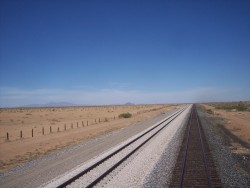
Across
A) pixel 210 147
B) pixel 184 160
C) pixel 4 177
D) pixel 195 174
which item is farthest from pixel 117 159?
pixel 210 147

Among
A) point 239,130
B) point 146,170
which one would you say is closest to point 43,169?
point 146,170

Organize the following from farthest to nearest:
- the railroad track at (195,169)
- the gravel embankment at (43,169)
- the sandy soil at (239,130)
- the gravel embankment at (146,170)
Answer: the sandy soil at (239,130), the gravel embankment at (43,169), the gravel embankment at (146,170), the railroad track at (195,169)

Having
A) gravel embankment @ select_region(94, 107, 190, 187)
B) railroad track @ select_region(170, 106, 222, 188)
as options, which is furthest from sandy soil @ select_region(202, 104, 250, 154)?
gravel embankment @ select_region(94, 107, 190, 187)

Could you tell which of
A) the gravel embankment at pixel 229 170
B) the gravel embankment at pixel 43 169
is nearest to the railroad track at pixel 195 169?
the gravel embankment at pixel 229 170

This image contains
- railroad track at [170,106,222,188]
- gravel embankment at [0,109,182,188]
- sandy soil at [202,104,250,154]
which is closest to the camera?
railroad track at [170,106,222,188]

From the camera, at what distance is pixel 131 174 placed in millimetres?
11695

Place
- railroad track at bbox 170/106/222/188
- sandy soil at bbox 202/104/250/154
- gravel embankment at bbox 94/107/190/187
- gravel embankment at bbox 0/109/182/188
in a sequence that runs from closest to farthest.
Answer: railroad track at bbox 170/106/222/188
gravel embankment at bbox 94/107/190/187
gravel embankment at bbox 0/109/182/188
sandy soil at bbox 202/104/250/154

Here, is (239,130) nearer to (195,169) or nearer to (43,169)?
(195,169)

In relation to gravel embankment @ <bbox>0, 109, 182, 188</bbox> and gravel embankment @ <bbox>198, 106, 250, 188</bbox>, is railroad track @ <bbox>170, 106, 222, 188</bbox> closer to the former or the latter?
gravel embankment @ <bbox>198, 106, 250, 188</bbox>

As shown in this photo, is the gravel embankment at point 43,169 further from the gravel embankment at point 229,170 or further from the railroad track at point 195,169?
the gravel embankment at point 229,170

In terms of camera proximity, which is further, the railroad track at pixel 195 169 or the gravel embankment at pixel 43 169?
the gravel embankment at pixel 43 169

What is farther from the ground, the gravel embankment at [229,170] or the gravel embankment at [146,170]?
the gravel embankment at [146,170]

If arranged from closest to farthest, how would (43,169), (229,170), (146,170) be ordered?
(229,170), (146,170), (43,169)

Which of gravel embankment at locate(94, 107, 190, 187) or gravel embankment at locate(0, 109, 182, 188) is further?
gravel embankment at locate(0, 109, 182, 188)
